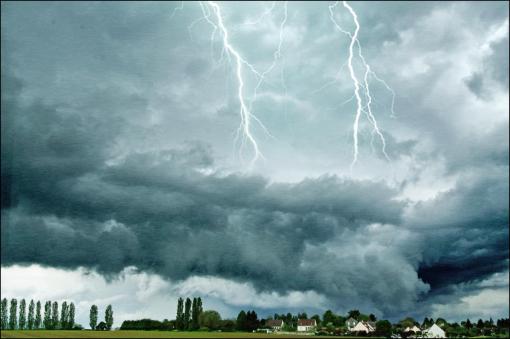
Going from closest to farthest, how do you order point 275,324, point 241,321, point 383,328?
point 383,328 < point 241,321 < point 275,324

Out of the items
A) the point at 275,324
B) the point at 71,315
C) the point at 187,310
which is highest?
the point at 187,310

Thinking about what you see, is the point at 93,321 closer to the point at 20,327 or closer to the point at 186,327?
the point at 20,327

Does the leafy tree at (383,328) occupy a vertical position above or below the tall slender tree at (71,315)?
below

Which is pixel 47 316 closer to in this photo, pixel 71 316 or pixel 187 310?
pixel 71 316

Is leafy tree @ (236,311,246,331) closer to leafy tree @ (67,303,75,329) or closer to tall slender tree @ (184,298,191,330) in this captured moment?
tall slender tree @ (184,298,191,330)

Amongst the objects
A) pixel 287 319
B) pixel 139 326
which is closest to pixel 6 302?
pixel 139 326

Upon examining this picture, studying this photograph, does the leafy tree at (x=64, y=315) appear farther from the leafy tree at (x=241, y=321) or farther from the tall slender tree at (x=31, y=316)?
the leafy tree at (x=241, y=321)

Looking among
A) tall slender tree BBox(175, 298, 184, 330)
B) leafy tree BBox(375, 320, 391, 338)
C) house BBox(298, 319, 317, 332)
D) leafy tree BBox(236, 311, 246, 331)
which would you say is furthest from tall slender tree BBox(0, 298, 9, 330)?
leafy tree BBox(375, 320, 391, 338)

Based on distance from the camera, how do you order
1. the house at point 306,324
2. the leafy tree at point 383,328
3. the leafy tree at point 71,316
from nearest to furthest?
the leafy tree at point 383,328 → the leafy tree at point 71,316 → the house at point 306,324

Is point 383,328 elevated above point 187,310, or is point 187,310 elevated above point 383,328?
point 187,310

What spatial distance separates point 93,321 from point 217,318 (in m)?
34.1

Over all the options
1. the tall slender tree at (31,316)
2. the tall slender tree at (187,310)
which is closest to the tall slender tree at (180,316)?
the tall slender tree at (187,310)

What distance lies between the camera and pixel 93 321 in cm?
12800

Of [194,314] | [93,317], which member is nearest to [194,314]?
[194,314]
